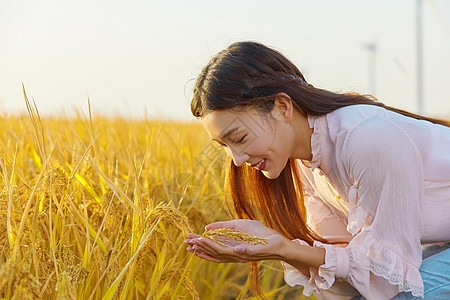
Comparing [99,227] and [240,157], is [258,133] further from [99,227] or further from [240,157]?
[99,227]

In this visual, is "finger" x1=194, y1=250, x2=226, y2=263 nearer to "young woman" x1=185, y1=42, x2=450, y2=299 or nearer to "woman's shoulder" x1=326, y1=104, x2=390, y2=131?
"young woman" x1=185, y1=42, x2=450, y2=299

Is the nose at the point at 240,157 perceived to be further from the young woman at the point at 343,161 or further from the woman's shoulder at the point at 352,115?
the woman's shoulder at the point at 352,115

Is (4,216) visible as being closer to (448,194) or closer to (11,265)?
(11,265)

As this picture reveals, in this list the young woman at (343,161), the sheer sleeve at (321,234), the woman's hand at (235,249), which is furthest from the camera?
the sheer sleeve at (321,234)

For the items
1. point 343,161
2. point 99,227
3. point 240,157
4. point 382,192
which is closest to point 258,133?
point 240,157

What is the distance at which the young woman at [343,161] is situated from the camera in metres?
1.43

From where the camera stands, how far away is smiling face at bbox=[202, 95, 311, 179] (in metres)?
1.43

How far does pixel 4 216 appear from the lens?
1180mm

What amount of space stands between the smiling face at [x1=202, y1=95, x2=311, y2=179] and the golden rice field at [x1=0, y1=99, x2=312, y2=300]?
24 centimetres

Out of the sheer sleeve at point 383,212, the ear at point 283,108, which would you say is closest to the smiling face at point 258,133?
the ear at point 283,108

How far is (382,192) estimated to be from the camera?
145cm

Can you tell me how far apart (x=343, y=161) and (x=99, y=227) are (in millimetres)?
709

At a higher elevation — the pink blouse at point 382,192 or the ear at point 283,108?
the ear at point 283,108

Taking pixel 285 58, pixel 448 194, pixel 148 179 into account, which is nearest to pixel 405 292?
pixel 448 194
